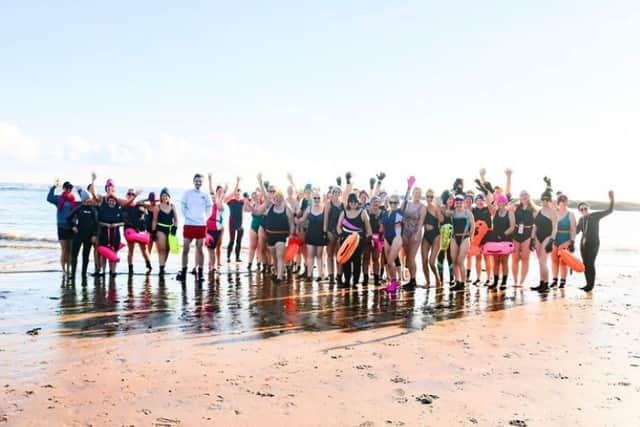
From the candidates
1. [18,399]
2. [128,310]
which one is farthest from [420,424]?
[128,310]

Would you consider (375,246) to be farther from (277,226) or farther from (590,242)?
(590,242)

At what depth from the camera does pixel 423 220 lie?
10.1 m

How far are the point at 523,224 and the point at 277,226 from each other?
498cm

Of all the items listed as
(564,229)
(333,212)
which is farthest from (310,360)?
(564,229)

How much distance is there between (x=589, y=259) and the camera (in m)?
10.8

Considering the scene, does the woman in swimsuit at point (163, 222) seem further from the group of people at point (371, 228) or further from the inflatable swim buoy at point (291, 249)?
the inflatable swim buoy at point (291, 249)

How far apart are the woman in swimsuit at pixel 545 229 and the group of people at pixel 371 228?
2 cm

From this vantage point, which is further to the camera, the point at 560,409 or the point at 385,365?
the point at 385,365

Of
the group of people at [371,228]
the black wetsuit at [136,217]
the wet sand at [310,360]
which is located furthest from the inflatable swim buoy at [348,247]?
the black wetsuit at [136,217]

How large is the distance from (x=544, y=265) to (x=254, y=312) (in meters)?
6.17

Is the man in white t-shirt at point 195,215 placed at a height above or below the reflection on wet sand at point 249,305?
above

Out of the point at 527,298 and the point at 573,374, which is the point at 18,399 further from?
the point at 527,298

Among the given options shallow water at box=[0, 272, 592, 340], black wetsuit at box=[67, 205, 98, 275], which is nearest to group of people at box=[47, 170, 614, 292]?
black wetsuit at box=[67, 205, 98, 275]

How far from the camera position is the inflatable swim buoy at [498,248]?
418 inches
